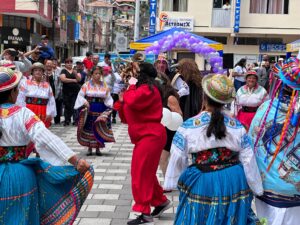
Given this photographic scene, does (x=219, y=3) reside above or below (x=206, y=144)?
above

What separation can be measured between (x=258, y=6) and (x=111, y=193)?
25.7 m

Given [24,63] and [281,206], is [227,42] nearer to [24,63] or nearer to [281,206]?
[24,63]

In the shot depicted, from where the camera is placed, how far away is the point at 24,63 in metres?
10.0

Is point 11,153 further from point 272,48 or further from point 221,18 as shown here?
point 272,48

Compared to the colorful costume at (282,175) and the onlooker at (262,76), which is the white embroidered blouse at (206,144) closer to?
the colorful costume at (282,175)

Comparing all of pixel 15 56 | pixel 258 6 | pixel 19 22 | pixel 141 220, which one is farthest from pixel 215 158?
pixel 19 22

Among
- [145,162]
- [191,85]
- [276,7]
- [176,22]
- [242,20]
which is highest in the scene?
[276,7]

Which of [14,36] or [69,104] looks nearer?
[69,104]

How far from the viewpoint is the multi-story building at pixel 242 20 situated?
3000cm

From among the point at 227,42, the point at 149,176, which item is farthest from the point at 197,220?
the point at 227,42

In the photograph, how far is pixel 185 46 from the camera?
1318 centimetres

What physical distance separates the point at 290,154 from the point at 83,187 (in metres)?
1.56

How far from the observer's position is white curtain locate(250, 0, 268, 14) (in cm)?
3056

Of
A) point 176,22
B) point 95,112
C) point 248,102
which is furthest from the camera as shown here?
point 176,22
